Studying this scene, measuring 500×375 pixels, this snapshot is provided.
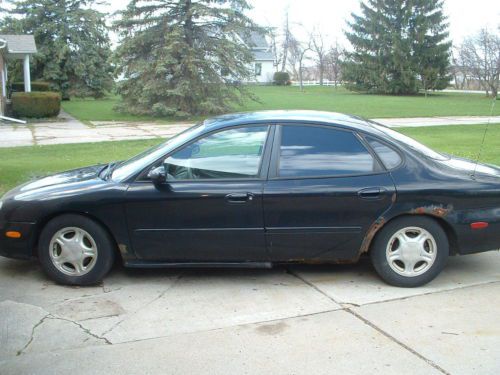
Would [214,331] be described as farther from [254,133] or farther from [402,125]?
[402,125]

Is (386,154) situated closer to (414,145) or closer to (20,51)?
(414,145)

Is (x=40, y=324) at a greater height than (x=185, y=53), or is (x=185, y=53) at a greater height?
(x=185, y=53)

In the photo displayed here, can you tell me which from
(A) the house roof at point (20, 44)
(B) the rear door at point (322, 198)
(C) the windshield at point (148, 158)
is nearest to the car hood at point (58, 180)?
(C) the windshield at point (148, 158)

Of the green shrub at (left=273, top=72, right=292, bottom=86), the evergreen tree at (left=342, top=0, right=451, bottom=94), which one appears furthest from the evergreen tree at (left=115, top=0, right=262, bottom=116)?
the green shrub at (left=273, top=72, right=292, bottom=86)

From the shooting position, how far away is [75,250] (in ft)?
15.1

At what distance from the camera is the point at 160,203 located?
451 cm

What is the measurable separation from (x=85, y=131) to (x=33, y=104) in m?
5.70

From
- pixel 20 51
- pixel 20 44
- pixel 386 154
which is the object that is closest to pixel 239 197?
pixel 386 154

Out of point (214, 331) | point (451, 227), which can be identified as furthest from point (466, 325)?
point (214, 331)

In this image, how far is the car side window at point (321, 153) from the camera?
4.57m

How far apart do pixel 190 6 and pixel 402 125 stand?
10.6 m

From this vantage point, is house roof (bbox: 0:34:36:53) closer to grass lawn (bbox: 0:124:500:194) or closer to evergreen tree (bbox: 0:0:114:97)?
evergreen tree (bbox: 0:0:114:97)

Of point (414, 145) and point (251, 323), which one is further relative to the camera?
point (414, 145)

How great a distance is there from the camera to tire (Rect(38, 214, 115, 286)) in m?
4.57
